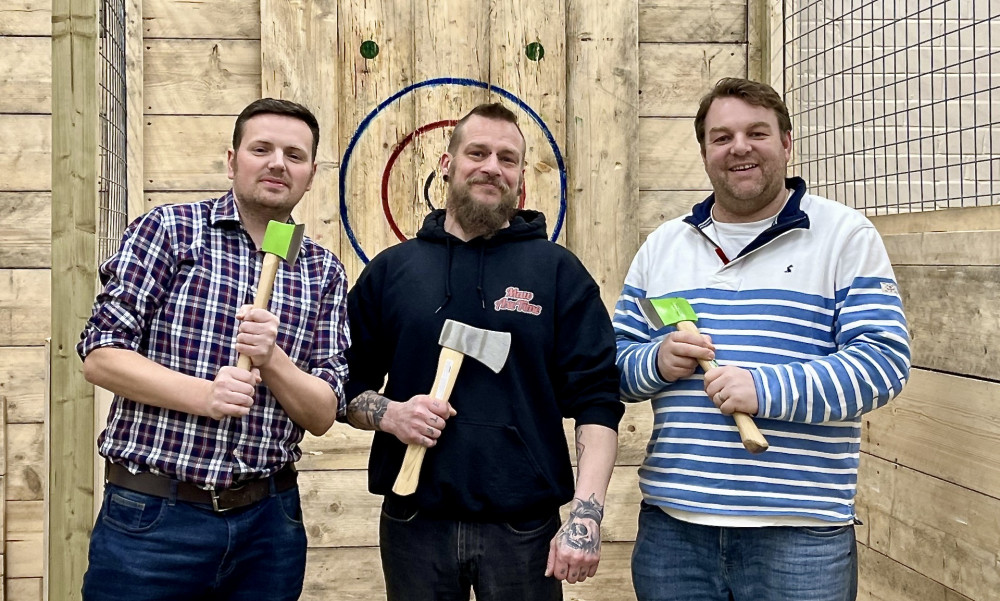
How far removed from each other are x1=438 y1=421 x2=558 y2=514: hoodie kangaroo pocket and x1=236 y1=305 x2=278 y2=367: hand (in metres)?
0.50

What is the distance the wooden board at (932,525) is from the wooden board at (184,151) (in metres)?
2.51

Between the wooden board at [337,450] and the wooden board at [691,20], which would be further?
the wooden board at [691,20]

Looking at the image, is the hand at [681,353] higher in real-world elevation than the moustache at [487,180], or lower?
lower

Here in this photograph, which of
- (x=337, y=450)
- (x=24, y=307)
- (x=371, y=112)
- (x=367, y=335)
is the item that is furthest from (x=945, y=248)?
(x=24, y=307)

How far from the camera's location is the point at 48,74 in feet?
10.9

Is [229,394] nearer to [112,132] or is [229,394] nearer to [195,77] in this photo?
[112,132]

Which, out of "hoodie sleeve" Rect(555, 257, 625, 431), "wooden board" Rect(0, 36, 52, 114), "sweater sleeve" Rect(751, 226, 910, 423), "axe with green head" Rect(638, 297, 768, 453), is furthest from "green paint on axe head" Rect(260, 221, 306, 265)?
"wooden board" Rect(0, 36, 52, 114)

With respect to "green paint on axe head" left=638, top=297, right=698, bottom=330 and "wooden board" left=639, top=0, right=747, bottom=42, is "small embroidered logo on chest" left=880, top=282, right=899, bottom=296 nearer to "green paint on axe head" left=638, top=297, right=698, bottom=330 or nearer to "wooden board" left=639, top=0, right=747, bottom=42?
→ "green paint on axe head" left=638, top=297, right=698, bottom=330

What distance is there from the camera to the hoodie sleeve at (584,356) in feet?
7.22

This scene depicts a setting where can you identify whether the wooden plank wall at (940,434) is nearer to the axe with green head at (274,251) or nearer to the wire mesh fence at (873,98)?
the wire mesh fence at (873,98)

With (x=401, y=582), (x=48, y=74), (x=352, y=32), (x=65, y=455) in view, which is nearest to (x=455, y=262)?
(x=401, y=582)

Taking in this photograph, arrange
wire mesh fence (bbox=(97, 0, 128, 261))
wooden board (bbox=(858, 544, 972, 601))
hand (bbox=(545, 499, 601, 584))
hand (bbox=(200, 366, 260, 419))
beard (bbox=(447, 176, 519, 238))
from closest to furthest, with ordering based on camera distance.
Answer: hand (bbox=(200, 366, 260, 419)), hand (bbox=(545, 499, 601, 584)), beard (bbox=(447, 176, 519, 238)), wooden board (bbox=(858, 544, 972, 601)), wire mesh fence (bbox=(97, 0, 128, 261))

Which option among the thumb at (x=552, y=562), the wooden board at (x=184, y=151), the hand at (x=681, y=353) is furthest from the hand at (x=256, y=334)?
the wooden board at (x=184, y=151)

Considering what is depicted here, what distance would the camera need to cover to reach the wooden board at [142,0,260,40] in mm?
3352
